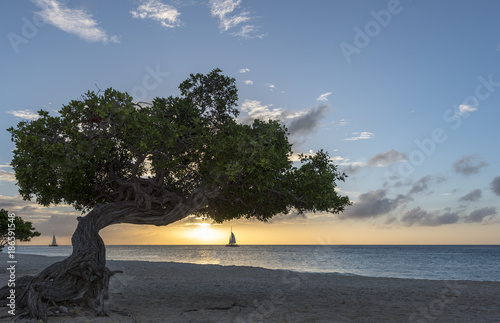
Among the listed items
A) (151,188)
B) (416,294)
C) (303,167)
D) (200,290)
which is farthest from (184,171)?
(416,294)

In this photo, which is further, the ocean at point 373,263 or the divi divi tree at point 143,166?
the ocean at point 373,263

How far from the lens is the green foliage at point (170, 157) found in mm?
12492

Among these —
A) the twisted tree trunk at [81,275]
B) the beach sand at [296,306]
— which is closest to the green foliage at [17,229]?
the beach sand at [296,306]

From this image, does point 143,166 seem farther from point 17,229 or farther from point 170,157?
point 17,229

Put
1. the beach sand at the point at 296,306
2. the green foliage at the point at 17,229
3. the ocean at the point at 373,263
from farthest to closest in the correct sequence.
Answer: the ocean at the point at 373,263, the green foliage at the point at 17,229, the beach sand at the point at 296,306

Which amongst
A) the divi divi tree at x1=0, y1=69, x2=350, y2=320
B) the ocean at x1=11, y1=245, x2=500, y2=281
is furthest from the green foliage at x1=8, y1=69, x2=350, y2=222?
the ocean at x1=11, y1=245, x2=500, y2=281

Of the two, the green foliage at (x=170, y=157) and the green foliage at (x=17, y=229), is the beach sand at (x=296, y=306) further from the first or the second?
the green foliage at (x=17, y=229)

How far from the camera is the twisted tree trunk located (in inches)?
483

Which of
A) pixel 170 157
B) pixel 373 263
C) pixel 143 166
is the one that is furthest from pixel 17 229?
pixel 373 263

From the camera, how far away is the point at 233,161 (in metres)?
12.6

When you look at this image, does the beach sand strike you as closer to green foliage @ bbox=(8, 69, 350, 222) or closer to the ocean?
green foliage @ bbox=(8, 69, 350, 222)

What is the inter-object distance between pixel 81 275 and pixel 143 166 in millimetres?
5442

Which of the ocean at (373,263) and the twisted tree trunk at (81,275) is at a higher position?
the twisted tree trunk at (81,275)

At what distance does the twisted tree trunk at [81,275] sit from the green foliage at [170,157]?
1.28 meters
